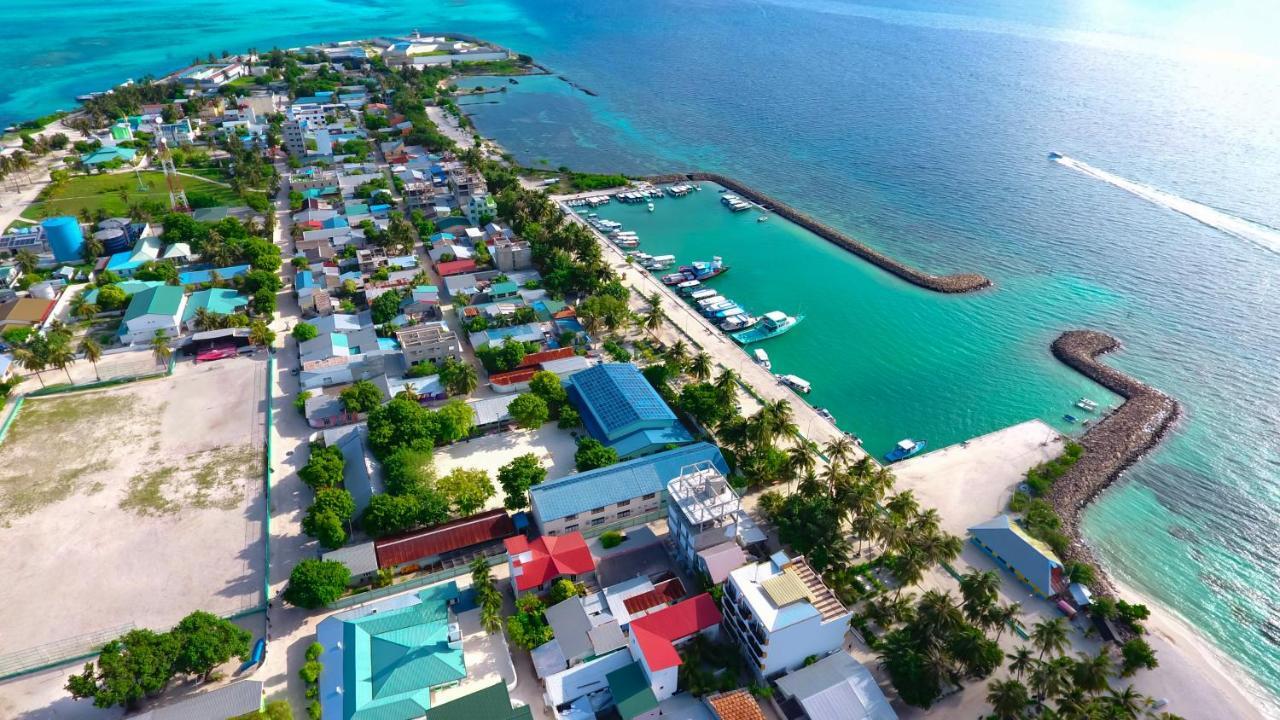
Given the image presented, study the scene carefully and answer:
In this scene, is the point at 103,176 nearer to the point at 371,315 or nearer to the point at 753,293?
the point at 371,315

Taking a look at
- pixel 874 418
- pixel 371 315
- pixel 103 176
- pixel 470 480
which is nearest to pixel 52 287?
pixel 371 315

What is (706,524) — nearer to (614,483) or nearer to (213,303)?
(614,483)

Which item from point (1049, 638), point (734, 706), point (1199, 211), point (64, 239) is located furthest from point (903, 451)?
point (64, 239)

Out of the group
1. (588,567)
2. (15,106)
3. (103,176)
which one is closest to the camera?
(588,567)

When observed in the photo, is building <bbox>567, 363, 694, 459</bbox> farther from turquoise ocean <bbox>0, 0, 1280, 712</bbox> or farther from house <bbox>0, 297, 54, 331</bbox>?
house <bbox>0, 297, 54, 331</bbox>

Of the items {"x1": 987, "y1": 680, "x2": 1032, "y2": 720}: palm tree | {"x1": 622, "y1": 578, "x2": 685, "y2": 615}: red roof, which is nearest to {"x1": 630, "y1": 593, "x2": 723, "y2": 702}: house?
{"x1": 622, "y1": 578, "x2": 685, "y2": 615}: red roof

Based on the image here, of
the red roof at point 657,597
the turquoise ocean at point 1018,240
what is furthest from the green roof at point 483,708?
the turquoise ocean at point 1018,240
